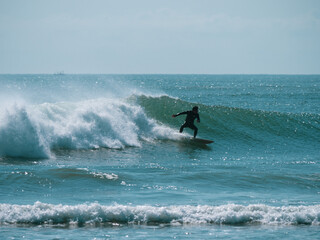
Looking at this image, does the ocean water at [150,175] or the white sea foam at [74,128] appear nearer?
the ocean water at [150,175]

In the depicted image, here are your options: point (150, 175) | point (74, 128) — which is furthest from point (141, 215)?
point (74, 128)

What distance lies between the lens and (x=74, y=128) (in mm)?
19031

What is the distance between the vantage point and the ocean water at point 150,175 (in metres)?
9.88

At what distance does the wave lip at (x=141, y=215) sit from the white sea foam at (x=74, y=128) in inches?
255

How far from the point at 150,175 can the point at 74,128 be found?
6101 millimetres

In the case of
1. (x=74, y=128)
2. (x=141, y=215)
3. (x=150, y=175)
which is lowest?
(x=141, y=215)

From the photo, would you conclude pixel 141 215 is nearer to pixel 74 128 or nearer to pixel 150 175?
pixel 150 175

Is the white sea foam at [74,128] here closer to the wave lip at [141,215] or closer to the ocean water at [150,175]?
the ocean water at [150,175]

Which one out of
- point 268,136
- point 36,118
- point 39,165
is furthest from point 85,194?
point 268,136

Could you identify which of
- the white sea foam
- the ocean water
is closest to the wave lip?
the ocean water

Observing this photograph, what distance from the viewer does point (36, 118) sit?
1822cm

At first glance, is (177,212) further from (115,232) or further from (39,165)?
(39,165)

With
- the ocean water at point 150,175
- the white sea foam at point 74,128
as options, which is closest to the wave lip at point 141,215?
the ocean water at point 150,175

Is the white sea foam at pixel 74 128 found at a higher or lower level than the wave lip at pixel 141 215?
higher
